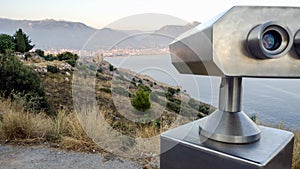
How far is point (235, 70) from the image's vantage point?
693mm

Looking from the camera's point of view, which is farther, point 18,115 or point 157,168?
point 18,115

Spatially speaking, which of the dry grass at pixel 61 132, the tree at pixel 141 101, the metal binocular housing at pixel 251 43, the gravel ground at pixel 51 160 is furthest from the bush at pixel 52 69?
the metal binocular housing at pixel 251 43

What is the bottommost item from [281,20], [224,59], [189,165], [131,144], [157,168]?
[157,168]

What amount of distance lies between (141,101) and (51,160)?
121 centimetres

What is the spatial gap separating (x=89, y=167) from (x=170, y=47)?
138 centimetres

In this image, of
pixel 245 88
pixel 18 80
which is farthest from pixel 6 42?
pixel 245 88

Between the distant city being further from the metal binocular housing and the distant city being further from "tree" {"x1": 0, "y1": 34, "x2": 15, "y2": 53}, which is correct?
"tree" {"x1": 0, "y1": 34, "x2": 15, "y2": 53}

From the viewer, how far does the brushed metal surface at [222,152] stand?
0.77 metres

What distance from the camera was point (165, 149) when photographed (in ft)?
3.22

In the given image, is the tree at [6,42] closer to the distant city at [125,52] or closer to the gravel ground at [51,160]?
the gravel ground at [51,160]

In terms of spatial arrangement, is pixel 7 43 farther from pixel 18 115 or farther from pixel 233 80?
pixel 233 80

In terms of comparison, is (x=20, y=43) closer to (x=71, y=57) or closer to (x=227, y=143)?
(x=71, y=57)

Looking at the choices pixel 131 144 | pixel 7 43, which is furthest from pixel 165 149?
pixel 7 43

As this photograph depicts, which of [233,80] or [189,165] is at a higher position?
[233,80]
